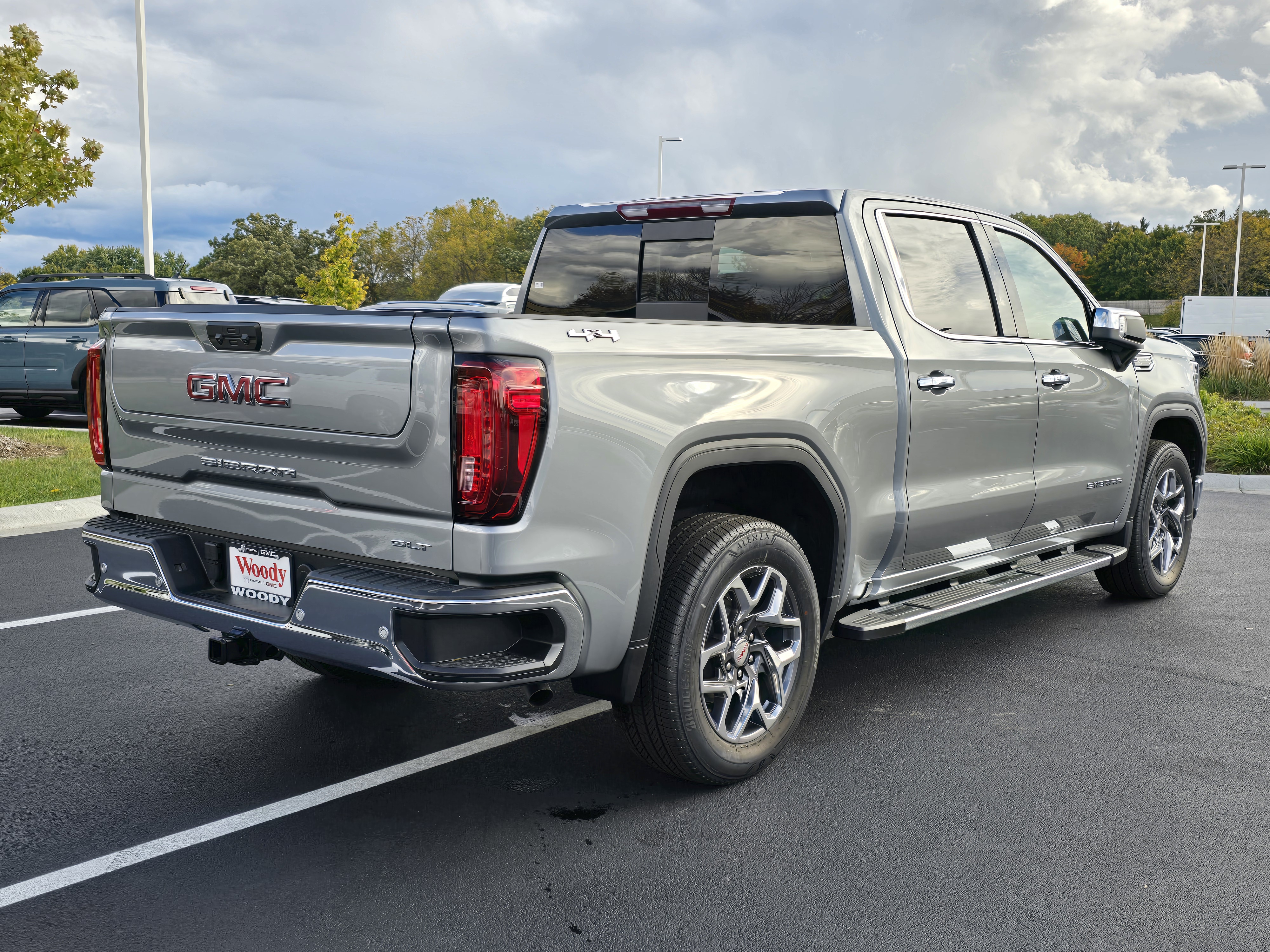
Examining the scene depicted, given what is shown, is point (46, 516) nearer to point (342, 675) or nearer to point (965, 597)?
point (342, 675)

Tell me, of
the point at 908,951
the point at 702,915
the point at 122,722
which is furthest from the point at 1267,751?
the point at 122,722

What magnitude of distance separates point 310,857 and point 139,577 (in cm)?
112

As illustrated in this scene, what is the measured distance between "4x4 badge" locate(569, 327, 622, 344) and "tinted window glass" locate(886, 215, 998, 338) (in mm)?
1721

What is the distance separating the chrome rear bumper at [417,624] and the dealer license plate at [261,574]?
1.3 inches

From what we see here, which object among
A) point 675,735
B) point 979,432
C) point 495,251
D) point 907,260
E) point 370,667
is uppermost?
point 495,251

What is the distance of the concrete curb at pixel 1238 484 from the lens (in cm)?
1104

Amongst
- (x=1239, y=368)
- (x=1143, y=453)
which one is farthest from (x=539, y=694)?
(x=1239, y=368)

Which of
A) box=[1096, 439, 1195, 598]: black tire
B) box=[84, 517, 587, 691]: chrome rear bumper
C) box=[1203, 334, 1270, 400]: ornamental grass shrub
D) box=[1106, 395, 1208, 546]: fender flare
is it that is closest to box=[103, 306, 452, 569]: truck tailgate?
box=[84, 517, 587, 691]: chrome rear bumper

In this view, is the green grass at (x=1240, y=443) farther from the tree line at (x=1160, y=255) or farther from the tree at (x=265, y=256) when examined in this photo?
the tree at (x=265, y=256)

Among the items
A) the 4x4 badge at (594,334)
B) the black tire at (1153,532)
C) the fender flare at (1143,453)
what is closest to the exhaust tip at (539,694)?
the 4x4 badge at (594,334)

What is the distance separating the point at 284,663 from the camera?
5121mm

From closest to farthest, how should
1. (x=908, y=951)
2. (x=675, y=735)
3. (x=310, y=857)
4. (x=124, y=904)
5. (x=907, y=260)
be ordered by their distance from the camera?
(x=908, y=951), (x=124, y=904), (x=310, y=857), (x=675, y=735), (x=907, y=260)

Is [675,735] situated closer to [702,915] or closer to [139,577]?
[702,915]

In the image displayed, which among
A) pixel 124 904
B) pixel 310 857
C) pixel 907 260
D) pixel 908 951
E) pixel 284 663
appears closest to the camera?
pixel 908 951
